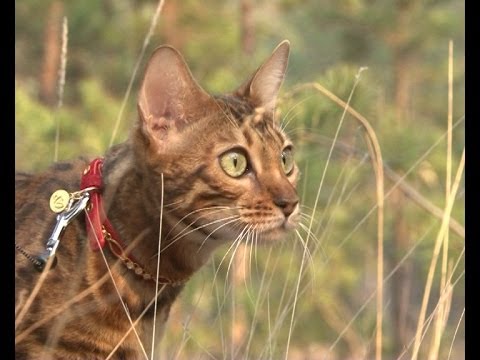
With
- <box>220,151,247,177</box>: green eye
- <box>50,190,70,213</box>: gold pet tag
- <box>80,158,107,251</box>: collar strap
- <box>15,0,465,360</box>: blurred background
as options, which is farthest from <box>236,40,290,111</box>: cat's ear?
<box>15,0,465,360</box>: blurred background

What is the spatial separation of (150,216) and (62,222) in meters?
0.27

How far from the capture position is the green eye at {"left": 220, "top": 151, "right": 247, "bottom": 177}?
256 cm

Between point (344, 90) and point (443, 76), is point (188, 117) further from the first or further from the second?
point (443, 76)

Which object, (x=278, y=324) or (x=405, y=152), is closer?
(x=278, y=324)

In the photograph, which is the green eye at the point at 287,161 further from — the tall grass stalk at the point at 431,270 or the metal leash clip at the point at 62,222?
the metal leash clip at the point at 62,222

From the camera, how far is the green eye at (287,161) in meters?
2.74

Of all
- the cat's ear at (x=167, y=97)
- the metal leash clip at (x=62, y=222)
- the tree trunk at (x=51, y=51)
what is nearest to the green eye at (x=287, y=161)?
the cat's ear at (x=167, y=97)

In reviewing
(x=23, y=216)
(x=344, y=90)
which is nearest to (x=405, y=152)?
(x=344, y=90)

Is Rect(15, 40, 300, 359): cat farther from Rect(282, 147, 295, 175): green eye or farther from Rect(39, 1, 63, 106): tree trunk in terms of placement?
Rect(39, 1, 63, 106): tree trunk

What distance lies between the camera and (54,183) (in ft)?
9.25

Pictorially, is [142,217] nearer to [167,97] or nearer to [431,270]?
[167,97]

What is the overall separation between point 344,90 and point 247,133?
1.55 m

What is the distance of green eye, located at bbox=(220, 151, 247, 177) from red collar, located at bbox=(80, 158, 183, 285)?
389 millimetres

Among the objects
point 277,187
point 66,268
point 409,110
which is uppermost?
point 409,110
